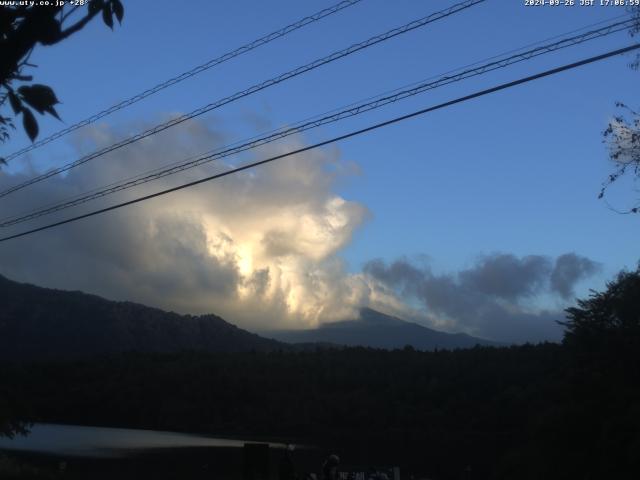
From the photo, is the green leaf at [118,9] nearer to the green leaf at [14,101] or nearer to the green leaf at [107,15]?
the green leaf at [107,15]

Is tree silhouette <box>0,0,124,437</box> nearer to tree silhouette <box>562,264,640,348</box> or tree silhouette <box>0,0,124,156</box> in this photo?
tree silhouette <box>0,0,124,156</box>

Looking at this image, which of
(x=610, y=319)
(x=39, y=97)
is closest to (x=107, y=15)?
(x=39, y=97)

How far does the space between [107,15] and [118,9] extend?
0.22ft

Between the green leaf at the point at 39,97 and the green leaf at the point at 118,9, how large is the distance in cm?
65

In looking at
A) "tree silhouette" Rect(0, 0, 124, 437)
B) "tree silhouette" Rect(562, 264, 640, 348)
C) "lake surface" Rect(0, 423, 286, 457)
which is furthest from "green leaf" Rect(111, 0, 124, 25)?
"lake surface" Rect(0, 423, 286, 457)

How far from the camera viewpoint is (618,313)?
39281 mm

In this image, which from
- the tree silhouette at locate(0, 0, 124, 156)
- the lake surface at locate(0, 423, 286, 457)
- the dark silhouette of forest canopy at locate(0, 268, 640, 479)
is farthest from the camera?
the dark silhouette of forest canopy at locate(0, 268, 640, 479)

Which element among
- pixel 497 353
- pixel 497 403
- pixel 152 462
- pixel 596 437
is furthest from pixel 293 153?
pixel 497 353

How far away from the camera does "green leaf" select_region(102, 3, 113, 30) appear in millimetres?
4156

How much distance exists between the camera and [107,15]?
418 cm

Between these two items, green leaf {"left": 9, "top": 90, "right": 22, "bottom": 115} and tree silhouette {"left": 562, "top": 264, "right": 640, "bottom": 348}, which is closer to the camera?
green leaf {"left": 9, "top": 90, "right": 22, "bottom": 115}

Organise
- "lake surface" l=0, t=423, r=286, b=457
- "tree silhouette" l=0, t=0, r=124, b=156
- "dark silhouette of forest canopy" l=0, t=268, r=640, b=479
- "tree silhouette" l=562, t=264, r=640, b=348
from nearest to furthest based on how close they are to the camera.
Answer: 1. "tree silhouette" l=0, t=0, r=124, b=156
2. "tree silhouette" l=562, t=264, r=640, b=348
3. "lake surface" l=0, t=423, r=286, b=457
4. "dark silhouette of forest canopy" l=0, t=268, r=640, b=479

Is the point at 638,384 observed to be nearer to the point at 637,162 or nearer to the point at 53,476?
the point at 637,162

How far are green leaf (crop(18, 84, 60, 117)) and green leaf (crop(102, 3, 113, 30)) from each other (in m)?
0.61
